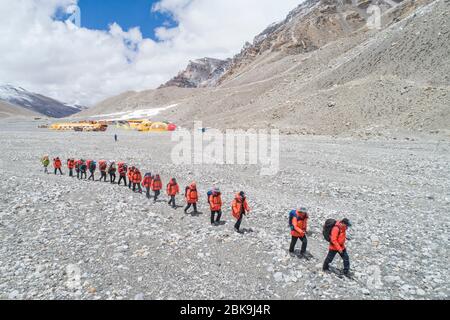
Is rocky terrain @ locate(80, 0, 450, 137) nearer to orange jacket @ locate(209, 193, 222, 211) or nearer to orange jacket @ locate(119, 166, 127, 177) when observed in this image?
orange jacket @ locate(119, 166, 127, 177)

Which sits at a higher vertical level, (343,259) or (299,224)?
(299,224)

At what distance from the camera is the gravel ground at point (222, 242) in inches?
338

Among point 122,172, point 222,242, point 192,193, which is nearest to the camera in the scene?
point 222,242

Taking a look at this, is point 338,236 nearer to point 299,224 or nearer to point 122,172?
point 299,224

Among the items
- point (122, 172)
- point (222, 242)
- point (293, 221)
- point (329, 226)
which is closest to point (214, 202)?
point (222, 242)

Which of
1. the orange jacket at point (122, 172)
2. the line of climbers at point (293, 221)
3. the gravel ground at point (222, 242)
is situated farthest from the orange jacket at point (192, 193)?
the orange jacket at point (122, 172)

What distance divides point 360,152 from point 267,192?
16121 millimetres

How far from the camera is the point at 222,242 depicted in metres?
11.4

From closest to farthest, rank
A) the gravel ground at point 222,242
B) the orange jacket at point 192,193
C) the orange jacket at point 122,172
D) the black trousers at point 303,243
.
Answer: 1. the gravel ground at point 222,242
2. the black trousers at point 303,243
3. the orange jacket at point 192,193
4. the orange jacket at point 122,172

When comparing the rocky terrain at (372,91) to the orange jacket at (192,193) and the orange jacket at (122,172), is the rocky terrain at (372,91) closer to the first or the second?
the orange jacket at (122,172)

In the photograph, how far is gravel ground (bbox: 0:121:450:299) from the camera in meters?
8.59

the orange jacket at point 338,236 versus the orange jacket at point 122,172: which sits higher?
the orange jacket at point 122,172

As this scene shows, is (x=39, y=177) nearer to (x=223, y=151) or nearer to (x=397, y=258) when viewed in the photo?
(x=223, y=151)

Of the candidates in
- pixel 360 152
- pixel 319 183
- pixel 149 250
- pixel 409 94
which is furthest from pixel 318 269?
pixel 409 94
